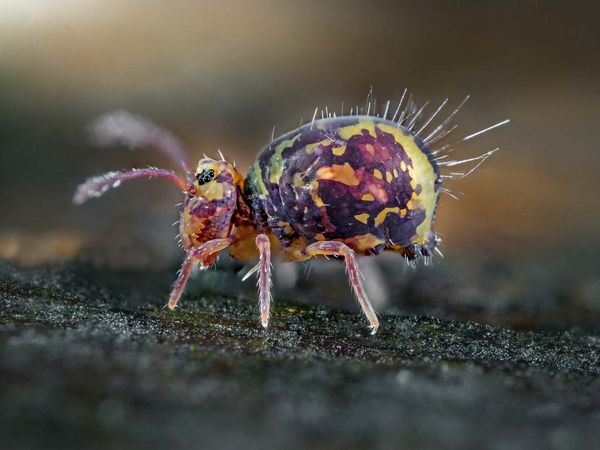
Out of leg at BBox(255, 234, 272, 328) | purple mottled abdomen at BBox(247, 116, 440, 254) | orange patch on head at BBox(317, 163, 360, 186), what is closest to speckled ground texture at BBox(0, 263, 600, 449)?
leg at BBox(255, 234, 272, 328)

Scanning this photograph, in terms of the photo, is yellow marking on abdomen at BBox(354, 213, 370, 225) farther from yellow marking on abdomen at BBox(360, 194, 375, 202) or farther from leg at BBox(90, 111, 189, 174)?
leg at BBox(90, 111, 189, 174)

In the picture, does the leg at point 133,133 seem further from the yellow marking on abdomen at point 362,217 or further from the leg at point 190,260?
the yellow marking on abdomen at point 362,217

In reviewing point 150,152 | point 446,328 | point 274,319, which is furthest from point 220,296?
point 150,152

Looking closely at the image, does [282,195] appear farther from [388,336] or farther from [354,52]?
[354,52]

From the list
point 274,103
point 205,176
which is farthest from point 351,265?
point 274,103

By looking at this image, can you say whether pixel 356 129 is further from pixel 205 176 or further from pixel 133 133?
pixel 133 133
